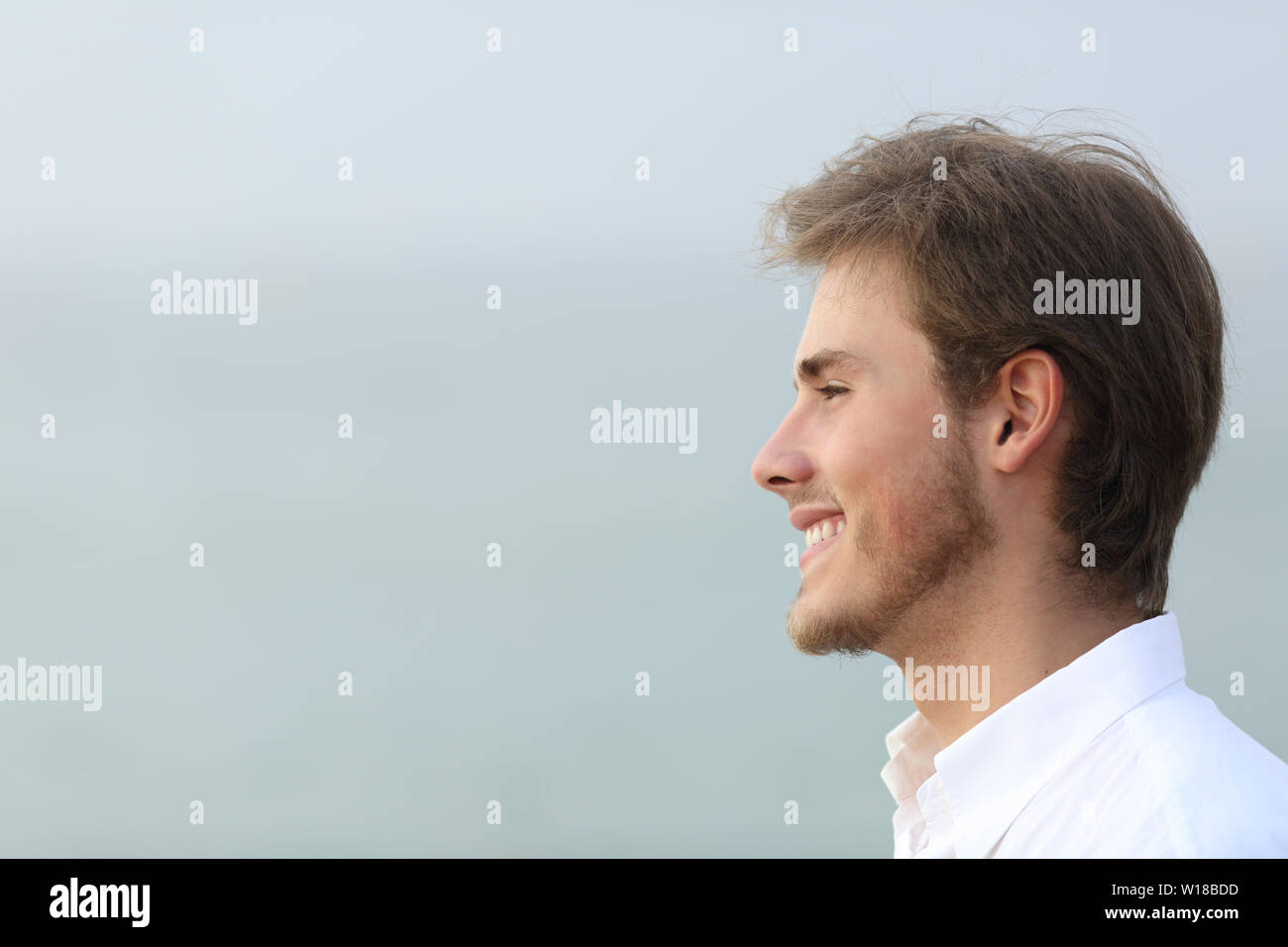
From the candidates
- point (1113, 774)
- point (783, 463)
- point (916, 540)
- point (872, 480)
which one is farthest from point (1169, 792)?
point (783, 463)

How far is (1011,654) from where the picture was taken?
2.85 metres

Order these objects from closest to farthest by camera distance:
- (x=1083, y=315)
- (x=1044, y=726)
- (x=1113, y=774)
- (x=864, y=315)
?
(x=1113, y=774)
(x=1044, y=726)
(x=1083, y=315)
(x=864, y=315)

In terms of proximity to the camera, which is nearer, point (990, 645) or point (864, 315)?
point (990, 645)

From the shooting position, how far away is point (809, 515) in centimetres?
316

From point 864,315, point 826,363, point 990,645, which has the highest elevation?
point 864,315

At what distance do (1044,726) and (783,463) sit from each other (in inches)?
36.6

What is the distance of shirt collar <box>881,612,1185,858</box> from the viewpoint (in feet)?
8.75

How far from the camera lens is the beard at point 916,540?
2930 millimetres

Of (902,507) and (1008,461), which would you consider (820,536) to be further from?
(1008,461)

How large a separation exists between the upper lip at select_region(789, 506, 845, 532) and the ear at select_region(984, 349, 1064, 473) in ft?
1.39

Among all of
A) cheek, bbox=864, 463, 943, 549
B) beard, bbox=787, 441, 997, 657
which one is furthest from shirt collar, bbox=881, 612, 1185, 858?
cheek, bbox=864, 463, 943, 549

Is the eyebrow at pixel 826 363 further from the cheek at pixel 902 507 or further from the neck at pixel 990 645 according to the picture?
the neck at pixel 990 645
